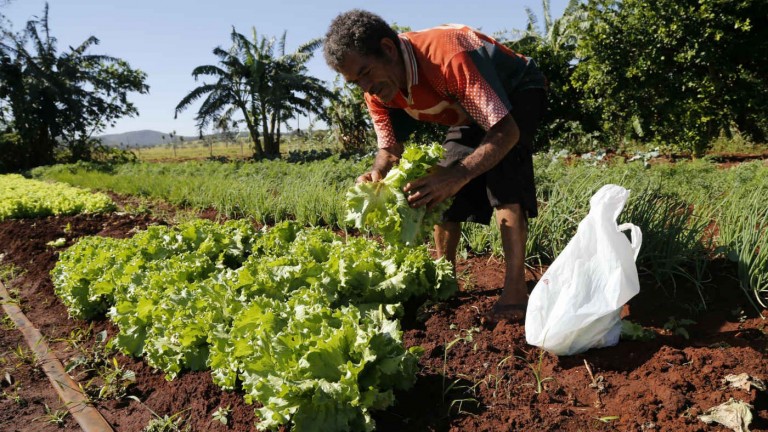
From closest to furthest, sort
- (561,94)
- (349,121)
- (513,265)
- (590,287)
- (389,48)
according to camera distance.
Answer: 1. (590,287)
2. (389,48)
3. (513,265)
4. (561,94)
5. (349,121)

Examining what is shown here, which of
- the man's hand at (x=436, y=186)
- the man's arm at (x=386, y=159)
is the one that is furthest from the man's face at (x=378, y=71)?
the man's arm at (x=386, y=159)

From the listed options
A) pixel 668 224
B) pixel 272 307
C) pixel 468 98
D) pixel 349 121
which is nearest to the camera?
pixel 272 307

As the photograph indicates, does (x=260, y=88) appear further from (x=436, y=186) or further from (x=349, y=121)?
(x=436, y=186)

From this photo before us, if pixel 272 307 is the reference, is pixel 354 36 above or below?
above

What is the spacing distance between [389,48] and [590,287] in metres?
1.58

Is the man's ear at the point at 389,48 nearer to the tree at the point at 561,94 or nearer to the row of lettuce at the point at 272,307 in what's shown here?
the row of lettuce at the point at 272,307

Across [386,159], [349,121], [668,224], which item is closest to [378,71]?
[386,159]

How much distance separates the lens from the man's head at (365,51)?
2.59 meters

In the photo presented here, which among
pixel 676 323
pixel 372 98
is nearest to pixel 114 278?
pixel 372 98

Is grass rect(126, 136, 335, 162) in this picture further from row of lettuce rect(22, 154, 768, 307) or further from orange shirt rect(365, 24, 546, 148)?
orange shirt rect(365, 24, 546, 148)

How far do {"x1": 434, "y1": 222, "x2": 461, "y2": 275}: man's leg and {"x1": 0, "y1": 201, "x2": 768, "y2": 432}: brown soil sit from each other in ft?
0.75

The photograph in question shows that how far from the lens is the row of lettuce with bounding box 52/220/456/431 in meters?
1.96

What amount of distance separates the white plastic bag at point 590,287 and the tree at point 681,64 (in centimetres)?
951

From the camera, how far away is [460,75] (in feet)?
8.46
